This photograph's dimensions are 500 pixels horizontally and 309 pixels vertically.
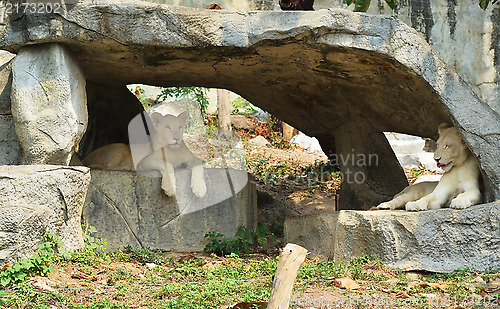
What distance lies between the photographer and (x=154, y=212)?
6.58m

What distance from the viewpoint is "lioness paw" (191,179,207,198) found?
6.61 meters

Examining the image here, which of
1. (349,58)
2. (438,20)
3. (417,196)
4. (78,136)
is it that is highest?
(438,20)

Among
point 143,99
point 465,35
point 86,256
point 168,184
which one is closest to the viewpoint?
point 86,256

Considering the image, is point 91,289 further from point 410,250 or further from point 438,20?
point 438,20

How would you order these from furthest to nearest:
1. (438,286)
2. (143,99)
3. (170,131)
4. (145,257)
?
(143,99) < (170,131) < (145,257) < (438,286)

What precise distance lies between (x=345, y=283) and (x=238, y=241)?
2.24m

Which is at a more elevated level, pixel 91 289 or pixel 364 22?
pixel 364 22

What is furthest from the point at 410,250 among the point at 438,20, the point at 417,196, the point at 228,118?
the point at 228,118

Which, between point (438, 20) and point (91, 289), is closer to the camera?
point (91, 289)

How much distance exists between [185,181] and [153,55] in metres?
1.61

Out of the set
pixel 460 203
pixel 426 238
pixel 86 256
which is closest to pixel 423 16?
pixel 460 203

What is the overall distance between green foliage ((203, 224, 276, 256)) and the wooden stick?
323 centimetres

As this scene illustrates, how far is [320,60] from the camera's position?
600 centimetres

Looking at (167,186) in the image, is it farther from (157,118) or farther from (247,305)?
(247,305)
